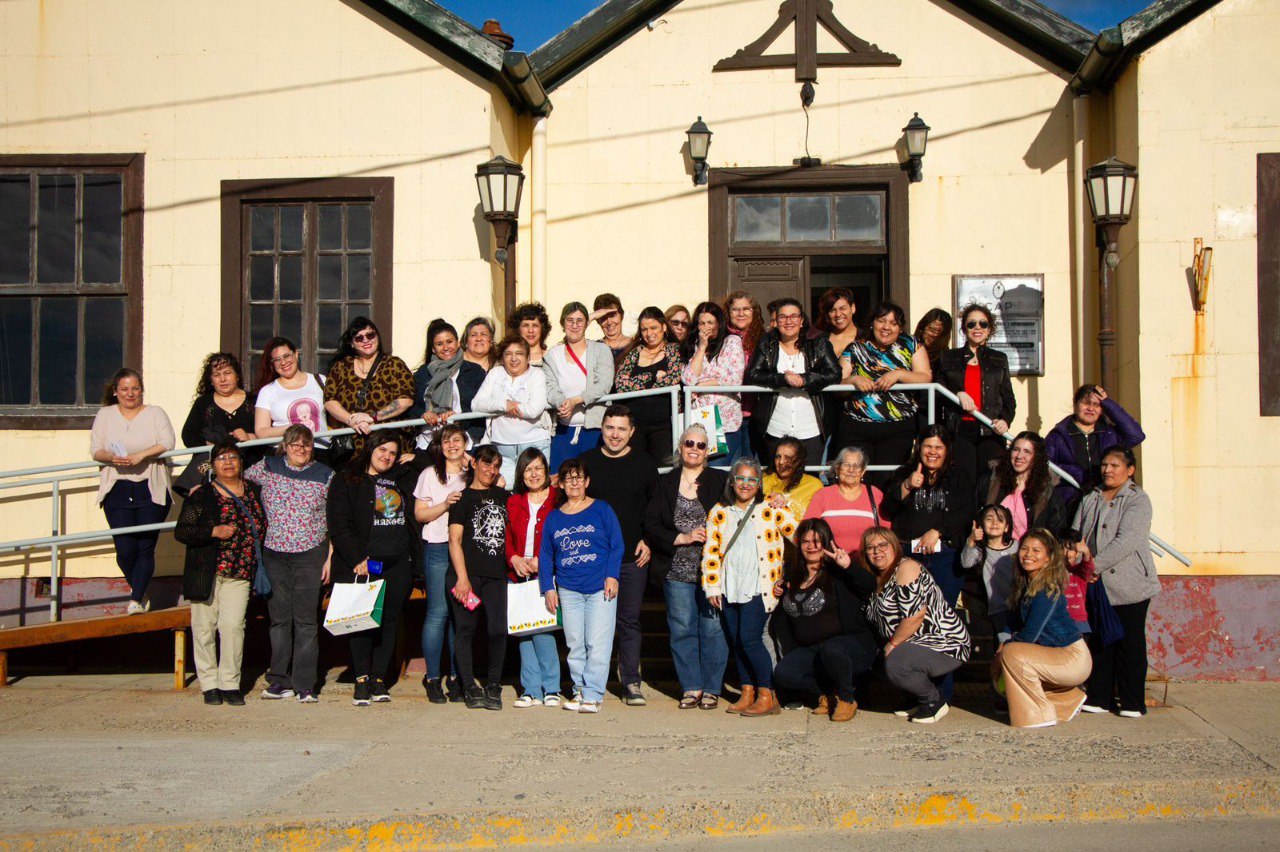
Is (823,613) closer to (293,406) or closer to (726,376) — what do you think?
(726,376)

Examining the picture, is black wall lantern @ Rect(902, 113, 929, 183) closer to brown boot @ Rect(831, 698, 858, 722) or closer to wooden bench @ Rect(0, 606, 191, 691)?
brown boot @ Rect(831, 698, 858, 722)

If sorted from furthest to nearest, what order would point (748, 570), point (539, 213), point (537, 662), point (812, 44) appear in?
1. point (539, 213)
2. point (812, 44)
3. point (537, 662)
4. point (748, 570)

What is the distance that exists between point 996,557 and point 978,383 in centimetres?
149

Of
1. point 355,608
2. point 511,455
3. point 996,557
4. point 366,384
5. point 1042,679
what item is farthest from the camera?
point 366,384

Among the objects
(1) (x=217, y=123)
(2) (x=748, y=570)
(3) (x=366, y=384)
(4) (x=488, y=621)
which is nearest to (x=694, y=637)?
(2) (x=748, y=570)

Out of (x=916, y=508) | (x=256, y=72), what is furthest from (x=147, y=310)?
(x=916, y=508)

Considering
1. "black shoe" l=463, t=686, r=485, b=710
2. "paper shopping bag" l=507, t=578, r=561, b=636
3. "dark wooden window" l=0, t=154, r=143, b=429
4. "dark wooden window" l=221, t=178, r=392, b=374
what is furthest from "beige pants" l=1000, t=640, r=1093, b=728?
"dark wooden window" l=0, t=154, r=143, b=429

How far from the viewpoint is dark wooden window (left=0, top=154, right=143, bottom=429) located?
10703 millimetres

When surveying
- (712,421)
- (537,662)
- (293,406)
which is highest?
(293,406)

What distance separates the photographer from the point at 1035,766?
6.62m

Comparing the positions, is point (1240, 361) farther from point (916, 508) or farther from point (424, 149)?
point (424, 149)

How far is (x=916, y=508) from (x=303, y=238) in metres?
5.38

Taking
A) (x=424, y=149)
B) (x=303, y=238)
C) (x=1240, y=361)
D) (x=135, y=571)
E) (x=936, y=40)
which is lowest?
(x=135, y=571)

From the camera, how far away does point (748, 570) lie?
807 centimetres
